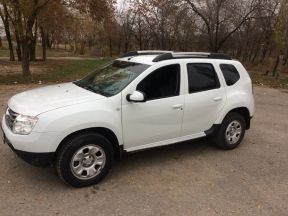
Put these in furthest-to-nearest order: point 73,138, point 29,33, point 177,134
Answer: point 29,33, point 177,134, point 73,138

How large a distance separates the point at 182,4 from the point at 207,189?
62.7 ft

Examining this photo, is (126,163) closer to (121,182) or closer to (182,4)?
(121,182)

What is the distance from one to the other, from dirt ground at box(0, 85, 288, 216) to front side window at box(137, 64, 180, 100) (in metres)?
1.14

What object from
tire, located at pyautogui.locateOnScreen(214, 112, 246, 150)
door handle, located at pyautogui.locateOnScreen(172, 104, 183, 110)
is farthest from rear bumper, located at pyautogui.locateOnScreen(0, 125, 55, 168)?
tire, located at pyautogui.locateOnScreen(214, 112, 246, 150)

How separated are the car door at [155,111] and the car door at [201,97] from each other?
0.17 meters

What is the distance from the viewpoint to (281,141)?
6082 millimetres

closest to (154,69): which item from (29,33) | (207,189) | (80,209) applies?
(207,189)

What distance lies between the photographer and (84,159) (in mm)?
3867

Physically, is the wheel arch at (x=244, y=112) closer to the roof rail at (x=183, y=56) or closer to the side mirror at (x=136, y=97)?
the roof rail at (x=183, y=56)

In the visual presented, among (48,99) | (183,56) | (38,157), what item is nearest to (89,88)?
(48,99)

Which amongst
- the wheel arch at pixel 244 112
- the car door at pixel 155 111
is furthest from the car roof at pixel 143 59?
the wheel arch at pixel 244 112

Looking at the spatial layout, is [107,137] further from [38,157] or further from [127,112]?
[38,157]

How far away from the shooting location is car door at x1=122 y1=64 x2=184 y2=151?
4.12 metres

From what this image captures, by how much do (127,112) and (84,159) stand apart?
32.7 inches
